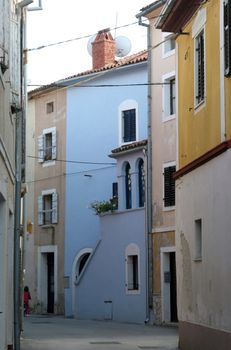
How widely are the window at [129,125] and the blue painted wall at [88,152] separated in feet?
2.08

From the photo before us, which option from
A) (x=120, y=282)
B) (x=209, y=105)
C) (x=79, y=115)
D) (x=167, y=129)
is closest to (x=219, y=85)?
(x=209, y=105)

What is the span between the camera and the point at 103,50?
3691 cm

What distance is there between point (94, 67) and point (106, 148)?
4090mm

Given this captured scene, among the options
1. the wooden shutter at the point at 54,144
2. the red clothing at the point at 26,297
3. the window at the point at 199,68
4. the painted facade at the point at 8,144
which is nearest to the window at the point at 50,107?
the wooden shutter at the point at 54,144

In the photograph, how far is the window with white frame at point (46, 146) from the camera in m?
38.1

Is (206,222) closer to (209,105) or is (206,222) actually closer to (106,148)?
(209,105)

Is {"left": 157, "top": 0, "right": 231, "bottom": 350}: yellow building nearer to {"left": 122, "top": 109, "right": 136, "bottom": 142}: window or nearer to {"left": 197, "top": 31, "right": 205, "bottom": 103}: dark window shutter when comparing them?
{"left": 197, "top": 31, "right": 205, "bottom": 103}: dark window shutter

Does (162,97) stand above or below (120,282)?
above

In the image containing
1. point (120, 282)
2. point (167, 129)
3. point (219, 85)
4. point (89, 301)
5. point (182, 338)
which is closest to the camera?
point (219, 85)

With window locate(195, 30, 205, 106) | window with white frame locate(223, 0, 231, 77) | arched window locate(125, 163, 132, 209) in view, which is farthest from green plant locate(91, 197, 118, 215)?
window with white frame locate(223, 0, 231, 77)

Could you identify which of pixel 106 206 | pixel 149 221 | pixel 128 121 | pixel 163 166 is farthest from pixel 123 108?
pixel 149 221

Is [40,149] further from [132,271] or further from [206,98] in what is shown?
[206,98]

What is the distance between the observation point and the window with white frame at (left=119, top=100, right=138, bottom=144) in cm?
3322

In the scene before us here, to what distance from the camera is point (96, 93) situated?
36.2 metres
